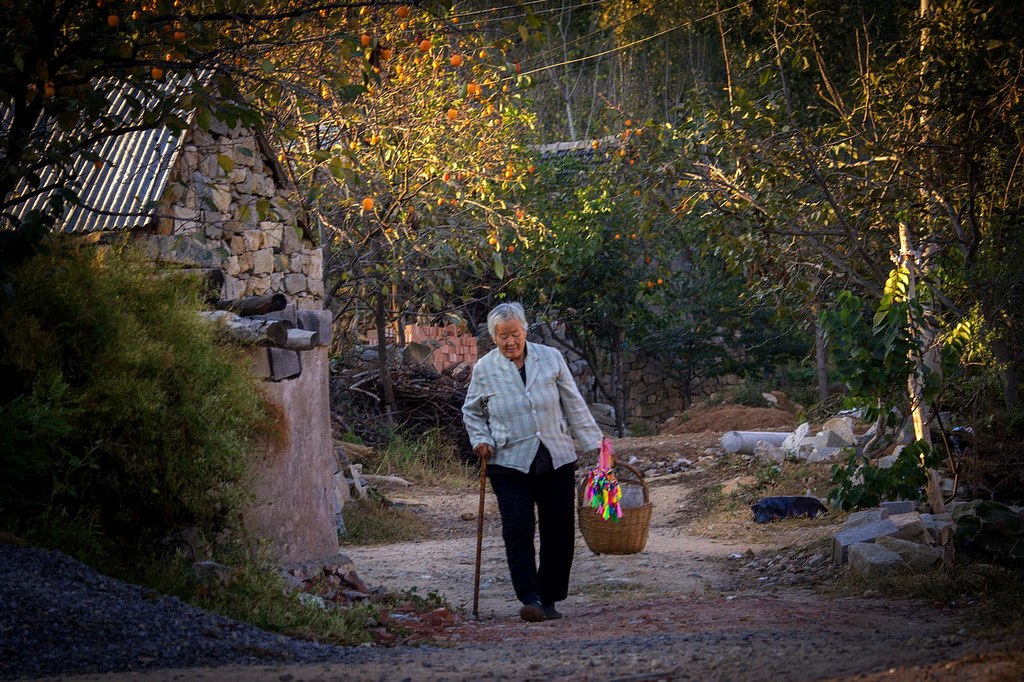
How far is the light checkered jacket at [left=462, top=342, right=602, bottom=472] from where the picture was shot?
5910mm

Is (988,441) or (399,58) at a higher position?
(399,58)

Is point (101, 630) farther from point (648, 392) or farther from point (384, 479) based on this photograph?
point (648, 392)

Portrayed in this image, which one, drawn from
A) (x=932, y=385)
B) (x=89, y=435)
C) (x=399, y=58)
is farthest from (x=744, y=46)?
(x=89, y=435)

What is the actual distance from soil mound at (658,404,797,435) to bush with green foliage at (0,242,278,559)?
37.0 ft

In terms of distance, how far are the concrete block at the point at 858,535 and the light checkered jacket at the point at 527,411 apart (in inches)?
84.6

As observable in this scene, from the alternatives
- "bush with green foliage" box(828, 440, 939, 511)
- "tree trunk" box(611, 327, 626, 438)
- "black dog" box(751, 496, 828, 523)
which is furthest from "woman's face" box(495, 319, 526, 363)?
"tree trunk" box(611, 327, 626, 438)

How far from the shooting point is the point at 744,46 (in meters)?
13.5

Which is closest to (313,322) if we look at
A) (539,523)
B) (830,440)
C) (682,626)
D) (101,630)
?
(539,523)

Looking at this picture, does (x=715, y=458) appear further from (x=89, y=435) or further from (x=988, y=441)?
(x=89, y=435)

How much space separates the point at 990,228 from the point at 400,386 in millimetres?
8338

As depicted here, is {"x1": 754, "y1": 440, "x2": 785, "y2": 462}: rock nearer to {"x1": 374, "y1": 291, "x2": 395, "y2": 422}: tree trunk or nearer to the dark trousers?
{"x1": 374, "y1": 291, "x2": 395, "y2": 422}: tree trunk

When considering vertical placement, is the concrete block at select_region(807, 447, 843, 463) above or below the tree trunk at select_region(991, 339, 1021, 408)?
below

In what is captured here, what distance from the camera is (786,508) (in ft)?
31.6

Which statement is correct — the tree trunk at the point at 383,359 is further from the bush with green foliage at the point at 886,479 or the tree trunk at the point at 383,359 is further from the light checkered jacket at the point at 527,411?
the light checkered jacket at the point at 527,411
